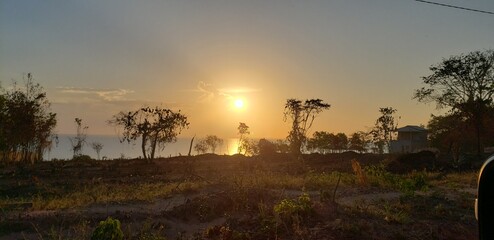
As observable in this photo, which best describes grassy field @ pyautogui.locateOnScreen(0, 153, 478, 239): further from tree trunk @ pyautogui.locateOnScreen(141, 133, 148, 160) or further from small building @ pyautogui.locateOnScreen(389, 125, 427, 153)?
small building @ pyautogui.locateOnScreen(389, 125, 427, 153)

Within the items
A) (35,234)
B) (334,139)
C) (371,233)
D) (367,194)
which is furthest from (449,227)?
(334,139)

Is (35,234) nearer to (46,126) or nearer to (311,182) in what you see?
(311,182)

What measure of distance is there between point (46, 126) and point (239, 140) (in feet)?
53.4

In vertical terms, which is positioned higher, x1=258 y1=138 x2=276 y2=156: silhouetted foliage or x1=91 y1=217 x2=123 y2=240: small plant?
x1=258 y1=138 x2=276 y2=156: silhouetted foliage

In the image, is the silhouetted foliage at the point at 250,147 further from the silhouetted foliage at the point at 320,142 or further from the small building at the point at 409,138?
the small building at the point at 409,138

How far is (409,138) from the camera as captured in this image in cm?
5116

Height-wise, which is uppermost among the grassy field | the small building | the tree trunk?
the small building

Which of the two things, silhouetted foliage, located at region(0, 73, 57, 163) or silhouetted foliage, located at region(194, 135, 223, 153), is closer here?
silhouetted foliage, located at region(0, 73, 57, 163)

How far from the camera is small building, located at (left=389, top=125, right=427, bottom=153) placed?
49469 millimetres

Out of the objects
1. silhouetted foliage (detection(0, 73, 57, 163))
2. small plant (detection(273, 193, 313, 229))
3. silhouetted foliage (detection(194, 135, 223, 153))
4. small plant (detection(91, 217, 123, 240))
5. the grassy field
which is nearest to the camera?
small plant (detection(91, 217, 123, 240))

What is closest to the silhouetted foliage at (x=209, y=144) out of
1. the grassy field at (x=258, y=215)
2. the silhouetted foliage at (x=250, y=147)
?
the silhouetted foliage at (x=250, y=147)

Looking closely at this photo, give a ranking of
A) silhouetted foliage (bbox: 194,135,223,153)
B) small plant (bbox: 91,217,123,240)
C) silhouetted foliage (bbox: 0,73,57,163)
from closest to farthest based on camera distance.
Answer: small plant (bbox: 91,217,123,240) < silhouetted foliage (bbox: 0,73,57,163) < silhouetted foliage (bbox: 194,135,223,153)

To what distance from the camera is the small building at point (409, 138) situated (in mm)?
49469

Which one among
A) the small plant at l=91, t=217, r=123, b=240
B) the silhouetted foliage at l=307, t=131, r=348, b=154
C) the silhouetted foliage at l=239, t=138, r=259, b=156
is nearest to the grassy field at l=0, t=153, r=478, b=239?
the small plant at l=91, t=217, r=123, b=240
